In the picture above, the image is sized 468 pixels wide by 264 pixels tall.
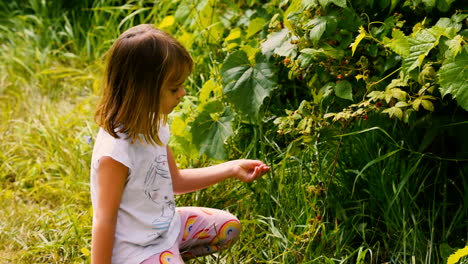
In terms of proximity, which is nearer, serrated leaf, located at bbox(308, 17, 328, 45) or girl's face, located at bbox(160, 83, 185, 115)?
girl's face, located at bbox(160, 83, 185, 115)

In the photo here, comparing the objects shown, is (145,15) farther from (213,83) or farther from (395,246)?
(395,246)

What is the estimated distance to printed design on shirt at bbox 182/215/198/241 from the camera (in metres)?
2.67

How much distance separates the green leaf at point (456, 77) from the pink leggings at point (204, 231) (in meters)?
0.87

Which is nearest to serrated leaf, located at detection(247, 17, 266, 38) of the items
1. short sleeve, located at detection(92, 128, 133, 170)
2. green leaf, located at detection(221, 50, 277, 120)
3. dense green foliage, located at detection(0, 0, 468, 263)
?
dense green foliage, located at detection(0, 0, 468, 263)

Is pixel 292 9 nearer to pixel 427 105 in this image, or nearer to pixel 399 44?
pixel 399 44

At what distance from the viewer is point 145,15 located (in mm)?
4457

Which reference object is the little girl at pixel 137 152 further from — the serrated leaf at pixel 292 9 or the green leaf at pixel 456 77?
the green leaf at pixel 456 77

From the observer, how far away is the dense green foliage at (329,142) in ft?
8.32

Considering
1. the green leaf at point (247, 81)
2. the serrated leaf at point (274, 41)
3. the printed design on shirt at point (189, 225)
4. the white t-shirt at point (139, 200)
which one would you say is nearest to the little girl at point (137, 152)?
the white t-shirt at point (139, 200)

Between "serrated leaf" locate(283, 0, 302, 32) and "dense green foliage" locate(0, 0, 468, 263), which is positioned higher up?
"serrated leaf" locate(283, 0, 302, 32)

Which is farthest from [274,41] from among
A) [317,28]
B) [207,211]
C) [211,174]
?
[207,211]

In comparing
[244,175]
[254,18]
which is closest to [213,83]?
[254,18]

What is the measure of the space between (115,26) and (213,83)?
147cm

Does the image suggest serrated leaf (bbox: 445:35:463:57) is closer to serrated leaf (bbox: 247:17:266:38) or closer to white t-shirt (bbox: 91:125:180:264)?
white t-shirt (bbox: 91:125:180:264)
